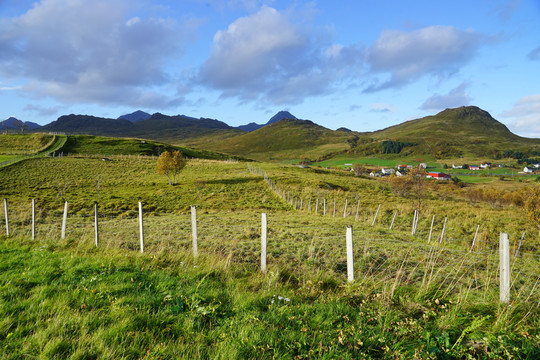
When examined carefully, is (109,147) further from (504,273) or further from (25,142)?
(504,273)

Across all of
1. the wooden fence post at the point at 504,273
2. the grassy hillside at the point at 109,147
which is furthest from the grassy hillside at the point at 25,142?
the wooden fence post at the point at 504,273

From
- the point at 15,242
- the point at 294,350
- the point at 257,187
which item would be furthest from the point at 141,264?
the point at 257,187

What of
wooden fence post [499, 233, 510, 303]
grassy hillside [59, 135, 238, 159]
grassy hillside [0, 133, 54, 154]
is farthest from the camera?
grassy hillside [59, 135, 238, 159]

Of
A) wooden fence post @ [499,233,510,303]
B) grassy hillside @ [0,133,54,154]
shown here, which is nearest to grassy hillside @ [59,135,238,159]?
grassy hillside @ [0,133,54,154]

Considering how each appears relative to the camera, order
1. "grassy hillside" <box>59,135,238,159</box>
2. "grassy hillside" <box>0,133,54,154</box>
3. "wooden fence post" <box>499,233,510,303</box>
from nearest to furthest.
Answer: "wooden fence post" <box>499,233,510,303</box>, "grassy hillside" <box>0,133,54,154</box>, "grassy hillside" <box>59,135,238,159</box>

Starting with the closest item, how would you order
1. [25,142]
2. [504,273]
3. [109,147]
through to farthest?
[504,273] < [25,142] < [109,147]

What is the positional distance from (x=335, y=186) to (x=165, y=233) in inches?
1505

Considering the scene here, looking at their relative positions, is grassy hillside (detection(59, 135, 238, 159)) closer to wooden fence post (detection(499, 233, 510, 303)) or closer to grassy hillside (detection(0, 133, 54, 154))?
grassy hillside (detection(0, 133, 54, 154))

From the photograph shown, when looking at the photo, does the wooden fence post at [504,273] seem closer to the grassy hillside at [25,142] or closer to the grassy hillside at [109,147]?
the grassy hillside at [109,147]

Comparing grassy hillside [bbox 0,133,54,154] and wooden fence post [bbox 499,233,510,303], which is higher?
grassy hillside [bbox 0,133,54,154]

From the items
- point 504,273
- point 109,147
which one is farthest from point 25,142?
point 504,273

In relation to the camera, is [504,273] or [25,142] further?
[25,142]

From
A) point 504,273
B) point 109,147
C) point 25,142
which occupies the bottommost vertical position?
point 504,273

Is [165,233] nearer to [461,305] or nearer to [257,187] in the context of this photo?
[461,305]
